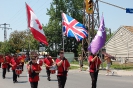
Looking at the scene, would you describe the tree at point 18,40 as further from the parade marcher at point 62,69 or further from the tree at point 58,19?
the parade marcher at point 62,69

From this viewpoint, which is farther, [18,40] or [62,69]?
[18,40]

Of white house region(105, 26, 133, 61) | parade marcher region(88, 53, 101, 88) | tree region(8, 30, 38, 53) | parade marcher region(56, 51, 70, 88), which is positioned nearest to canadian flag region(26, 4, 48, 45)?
parade marcher region(56, 51, 70, 88)

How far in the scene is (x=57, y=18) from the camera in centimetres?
6159

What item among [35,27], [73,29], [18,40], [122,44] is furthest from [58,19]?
[35,27]

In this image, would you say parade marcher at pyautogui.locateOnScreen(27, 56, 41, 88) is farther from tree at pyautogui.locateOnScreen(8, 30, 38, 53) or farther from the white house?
tree at pyautogui.locateOnScreen(8, 30, 38, 53)

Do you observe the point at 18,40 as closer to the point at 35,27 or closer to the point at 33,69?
the point at 35,27

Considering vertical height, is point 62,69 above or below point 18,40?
below

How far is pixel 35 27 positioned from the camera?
40.8 ft

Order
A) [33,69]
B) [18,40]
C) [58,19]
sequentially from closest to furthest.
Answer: [33,69] < [58,19] < [18,40]

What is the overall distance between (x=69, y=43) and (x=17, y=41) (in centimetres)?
2471

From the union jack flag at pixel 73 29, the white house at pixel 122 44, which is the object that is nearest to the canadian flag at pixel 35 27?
the union jack flag at pixel 73 29

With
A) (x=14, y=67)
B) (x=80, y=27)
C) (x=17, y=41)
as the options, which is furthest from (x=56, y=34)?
(x=14, y=67)

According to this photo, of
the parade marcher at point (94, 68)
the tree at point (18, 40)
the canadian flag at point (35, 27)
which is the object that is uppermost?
the tree at point (18, 40)

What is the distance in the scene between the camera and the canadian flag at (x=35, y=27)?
1209cm
